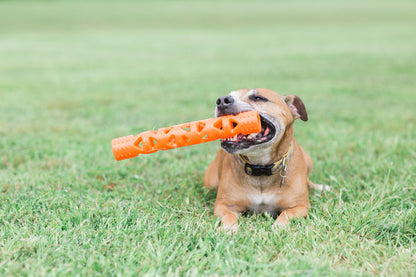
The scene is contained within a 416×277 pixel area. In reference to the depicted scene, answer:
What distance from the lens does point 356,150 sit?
5.62 metres

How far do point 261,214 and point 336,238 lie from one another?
87 centimetres

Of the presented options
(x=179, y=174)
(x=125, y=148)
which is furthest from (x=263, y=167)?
(x=179, y=174)

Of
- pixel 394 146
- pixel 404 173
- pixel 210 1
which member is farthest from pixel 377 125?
pixel 210 1

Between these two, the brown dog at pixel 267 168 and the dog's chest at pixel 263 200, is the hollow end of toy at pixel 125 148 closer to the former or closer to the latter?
the brown dog at pixel 267 168

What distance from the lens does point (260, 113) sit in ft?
11.7

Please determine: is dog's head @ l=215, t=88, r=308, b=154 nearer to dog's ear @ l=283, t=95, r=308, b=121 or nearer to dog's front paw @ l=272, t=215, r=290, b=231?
dog's ear @ l=283, t=95, r=308, b=121

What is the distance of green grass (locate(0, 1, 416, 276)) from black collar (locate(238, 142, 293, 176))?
1.38 feet

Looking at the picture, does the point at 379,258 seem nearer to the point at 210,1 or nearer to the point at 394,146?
the point at 394,146

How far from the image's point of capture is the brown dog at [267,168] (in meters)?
3.59

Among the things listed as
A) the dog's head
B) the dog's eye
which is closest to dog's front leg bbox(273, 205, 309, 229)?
the dog's head

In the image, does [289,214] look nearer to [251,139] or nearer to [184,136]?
[251,139]

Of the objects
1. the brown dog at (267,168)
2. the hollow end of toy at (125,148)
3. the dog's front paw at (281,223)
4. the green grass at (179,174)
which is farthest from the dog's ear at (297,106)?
the hollow end of toy at (125,148)

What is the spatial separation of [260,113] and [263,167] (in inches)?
20.0

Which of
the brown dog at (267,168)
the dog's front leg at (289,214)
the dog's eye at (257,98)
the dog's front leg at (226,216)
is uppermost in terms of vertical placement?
the dog's eye at (257,98)
